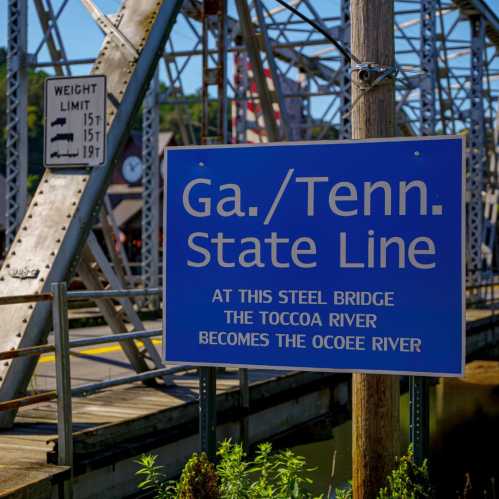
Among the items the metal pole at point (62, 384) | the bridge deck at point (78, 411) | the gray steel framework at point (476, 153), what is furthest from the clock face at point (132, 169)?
the metal pole at point (62, 384)

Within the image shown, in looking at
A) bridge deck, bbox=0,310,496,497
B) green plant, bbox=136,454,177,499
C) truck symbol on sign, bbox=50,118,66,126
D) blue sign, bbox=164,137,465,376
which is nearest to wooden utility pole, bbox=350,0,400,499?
blue sign, bbox=164,137,465,376

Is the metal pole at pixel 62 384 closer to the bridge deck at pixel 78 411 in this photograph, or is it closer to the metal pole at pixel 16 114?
the bridge deck at pixel 78 411

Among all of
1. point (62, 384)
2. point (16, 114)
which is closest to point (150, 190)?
point (16, 114)

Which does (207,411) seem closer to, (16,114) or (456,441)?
(456,441)

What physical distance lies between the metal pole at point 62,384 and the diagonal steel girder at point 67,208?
3.60ft

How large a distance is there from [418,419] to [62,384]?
10.7 feet

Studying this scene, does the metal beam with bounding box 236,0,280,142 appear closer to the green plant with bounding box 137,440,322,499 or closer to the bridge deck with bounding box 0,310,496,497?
the bridge deck with bounding box 0,310,496,497

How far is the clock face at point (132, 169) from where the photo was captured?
63844 millimetres

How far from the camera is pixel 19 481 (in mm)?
6453

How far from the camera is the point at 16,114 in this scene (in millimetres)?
19109

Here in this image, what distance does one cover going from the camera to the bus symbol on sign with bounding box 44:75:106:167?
24.7ft

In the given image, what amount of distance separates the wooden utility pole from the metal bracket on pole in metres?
0.53

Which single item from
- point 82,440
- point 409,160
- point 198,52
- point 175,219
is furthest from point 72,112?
point 198,52

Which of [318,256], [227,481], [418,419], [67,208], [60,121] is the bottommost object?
[227,481]
